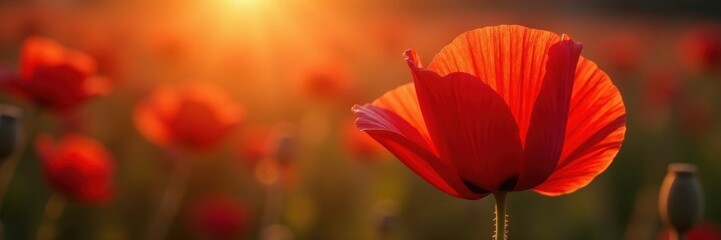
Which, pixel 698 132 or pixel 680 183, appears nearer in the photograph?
pixel 680 183

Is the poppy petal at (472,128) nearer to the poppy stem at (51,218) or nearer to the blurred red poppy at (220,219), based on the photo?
the poppy stem at (51,218)

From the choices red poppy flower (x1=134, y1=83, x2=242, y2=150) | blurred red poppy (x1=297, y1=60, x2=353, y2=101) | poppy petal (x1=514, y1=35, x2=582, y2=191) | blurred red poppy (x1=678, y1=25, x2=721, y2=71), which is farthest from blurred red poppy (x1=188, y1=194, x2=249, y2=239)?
blurred red poppy (x1=678, y1=25, x2=721, y2=71)

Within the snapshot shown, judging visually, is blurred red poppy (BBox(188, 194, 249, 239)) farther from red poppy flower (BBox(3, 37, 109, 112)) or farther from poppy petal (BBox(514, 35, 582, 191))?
poppy petal (BBox(514, 35, 582, 191))

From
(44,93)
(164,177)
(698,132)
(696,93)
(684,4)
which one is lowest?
(164,177)

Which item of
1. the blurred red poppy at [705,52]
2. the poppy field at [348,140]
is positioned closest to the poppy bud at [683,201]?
the poppy field at [348,140]

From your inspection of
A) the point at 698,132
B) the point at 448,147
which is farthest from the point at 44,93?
the point at 698,132

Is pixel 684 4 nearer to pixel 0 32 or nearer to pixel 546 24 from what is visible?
pixel 546 24
